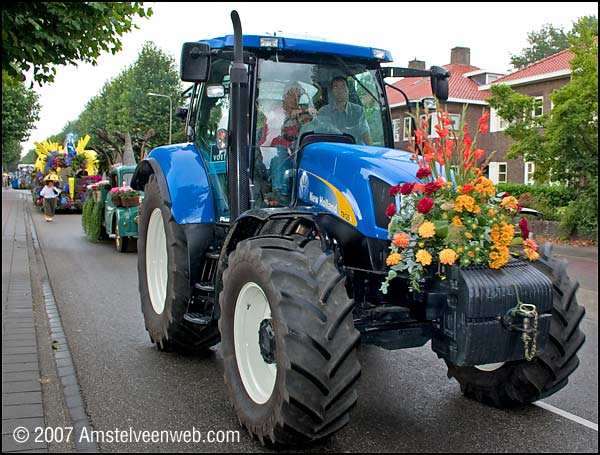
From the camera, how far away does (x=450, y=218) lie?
11.7 feet

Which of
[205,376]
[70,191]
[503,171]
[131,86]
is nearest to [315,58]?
[205,376]

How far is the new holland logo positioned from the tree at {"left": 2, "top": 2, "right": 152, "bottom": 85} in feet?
17.3

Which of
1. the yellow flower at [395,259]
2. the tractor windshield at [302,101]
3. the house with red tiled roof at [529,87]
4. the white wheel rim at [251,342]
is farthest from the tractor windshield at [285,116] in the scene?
the house with red tiled roof at [529,87]

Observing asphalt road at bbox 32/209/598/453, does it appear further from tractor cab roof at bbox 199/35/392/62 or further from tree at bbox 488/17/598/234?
tree at bbox 488/17/598/234

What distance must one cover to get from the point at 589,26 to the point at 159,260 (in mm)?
13573

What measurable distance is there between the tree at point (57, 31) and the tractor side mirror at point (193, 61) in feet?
15.2

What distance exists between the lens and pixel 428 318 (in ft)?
11.8

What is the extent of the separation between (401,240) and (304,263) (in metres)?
0.57

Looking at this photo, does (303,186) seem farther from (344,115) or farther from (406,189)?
(406,189)

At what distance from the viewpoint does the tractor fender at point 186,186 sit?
201 inches

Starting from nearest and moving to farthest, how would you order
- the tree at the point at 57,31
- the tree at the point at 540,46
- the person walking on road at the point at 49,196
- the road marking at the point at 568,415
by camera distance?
the road marking at the point at 568,415, the tree at the point at 57,31, the person walking on road at the point at 49,196, the tree at the point at 540,46

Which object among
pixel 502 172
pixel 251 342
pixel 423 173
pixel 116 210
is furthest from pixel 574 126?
pixel 502 172

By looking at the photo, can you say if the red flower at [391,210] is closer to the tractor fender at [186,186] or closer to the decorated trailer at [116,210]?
the tractor fender at [186,186]

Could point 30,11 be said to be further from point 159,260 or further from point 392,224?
point 392,224
